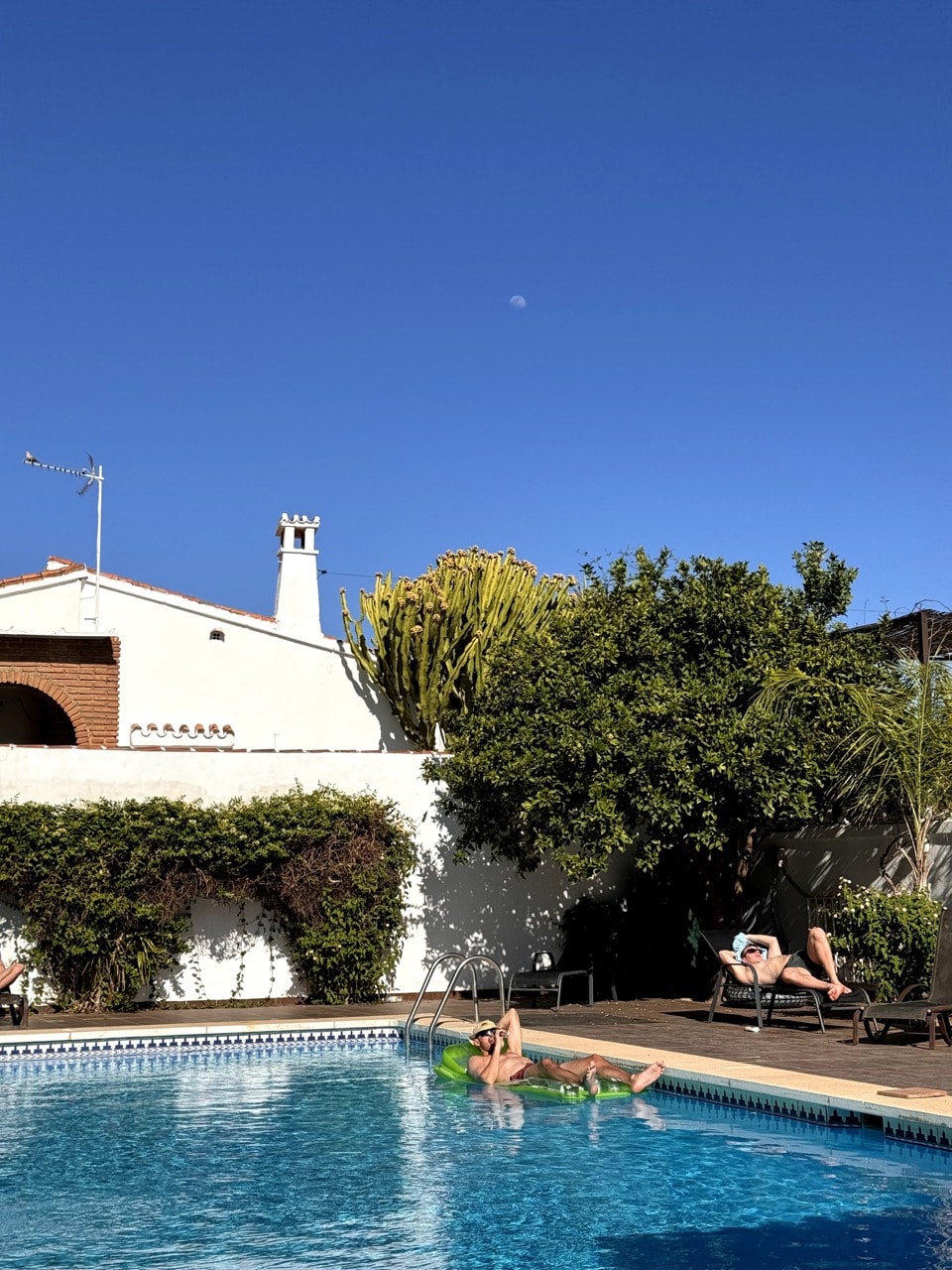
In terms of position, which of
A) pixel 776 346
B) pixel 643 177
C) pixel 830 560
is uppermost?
pixel 643 177

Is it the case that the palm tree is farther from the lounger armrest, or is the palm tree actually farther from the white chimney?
the white chimney

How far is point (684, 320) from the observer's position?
72.4 feet

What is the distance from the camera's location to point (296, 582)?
2695cm

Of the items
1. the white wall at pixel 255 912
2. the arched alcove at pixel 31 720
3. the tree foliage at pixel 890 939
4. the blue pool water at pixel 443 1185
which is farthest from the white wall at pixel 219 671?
the blue pool water at pixel 443 1185

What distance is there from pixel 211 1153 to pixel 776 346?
16.0m

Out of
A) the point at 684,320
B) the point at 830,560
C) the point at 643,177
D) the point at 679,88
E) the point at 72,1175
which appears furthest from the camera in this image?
the point at 684,320

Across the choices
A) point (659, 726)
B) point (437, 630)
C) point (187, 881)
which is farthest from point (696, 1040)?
point (437, 630)

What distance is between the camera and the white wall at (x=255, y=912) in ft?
51.9

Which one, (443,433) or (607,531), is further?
(443,433)

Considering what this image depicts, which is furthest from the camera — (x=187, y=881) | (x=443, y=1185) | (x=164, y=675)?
(x=164, y=675)

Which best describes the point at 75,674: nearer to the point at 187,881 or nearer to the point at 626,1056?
the point at 187,881

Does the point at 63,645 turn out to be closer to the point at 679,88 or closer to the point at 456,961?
the point at 456,961

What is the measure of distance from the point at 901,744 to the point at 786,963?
2.68m

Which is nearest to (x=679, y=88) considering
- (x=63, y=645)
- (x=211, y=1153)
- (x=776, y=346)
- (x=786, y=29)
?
(x=786, y=29)
